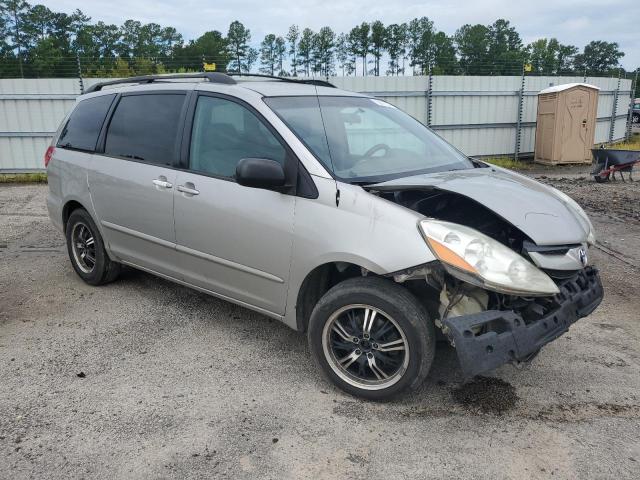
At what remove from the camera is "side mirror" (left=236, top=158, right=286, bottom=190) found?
10.5ft

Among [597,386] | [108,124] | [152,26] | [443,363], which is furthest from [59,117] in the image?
[152,26]

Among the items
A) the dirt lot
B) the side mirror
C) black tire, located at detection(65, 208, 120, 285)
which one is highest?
the side mirror

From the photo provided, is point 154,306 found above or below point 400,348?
below

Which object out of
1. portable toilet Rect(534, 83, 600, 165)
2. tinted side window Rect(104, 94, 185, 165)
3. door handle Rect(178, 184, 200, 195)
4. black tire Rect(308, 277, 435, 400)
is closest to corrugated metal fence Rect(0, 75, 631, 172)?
portable toilet Rect(534, 83, 600, 165)

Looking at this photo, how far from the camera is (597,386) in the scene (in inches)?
131

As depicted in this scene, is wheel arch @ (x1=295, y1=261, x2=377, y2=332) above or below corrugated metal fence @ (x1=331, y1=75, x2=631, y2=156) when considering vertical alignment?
below

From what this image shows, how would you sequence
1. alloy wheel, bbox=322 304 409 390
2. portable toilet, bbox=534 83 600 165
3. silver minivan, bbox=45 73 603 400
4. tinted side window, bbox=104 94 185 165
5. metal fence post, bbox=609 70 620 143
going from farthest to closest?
metal fence post, bbox=609 70 620 143 → portable toilet, bbox=534 83 600 165 → tinted side window, bbox=104 94 185 165 → alloy wheel, bbox=322 304 409 390 → silver minivan, bbox=45 73 603 400

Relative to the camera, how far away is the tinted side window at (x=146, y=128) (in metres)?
4.14

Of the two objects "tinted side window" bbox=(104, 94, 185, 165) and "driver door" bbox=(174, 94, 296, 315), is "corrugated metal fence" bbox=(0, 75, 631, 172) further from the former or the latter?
"driver door" bbox=(174, 94, 296, 315)

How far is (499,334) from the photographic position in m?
2.69

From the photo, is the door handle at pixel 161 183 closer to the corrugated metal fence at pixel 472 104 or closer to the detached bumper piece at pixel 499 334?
the detached bumper piece at pixel 499 334

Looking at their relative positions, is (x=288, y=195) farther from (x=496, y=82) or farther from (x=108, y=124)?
(x=496, y=82)

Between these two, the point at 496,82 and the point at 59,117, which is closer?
the point at 59,117

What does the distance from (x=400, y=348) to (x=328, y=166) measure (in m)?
1.18
